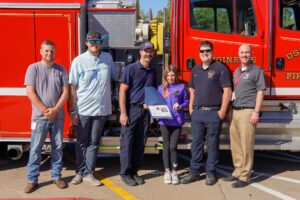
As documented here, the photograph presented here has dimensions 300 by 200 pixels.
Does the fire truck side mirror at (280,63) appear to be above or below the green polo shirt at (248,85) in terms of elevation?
above

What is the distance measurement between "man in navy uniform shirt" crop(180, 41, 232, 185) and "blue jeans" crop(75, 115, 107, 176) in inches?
50.0

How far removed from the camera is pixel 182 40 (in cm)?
595

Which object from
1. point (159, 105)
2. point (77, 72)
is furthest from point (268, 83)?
point (77, 72)

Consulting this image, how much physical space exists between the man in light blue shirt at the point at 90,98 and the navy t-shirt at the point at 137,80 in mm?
283

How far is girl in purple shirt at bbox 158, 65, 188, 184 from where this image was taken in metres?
5.47

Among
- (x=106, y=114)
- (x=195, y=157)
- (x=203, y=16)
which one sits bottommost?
(x=195, y=157)

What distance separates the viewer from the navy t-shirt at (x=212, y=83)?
17.6 feet

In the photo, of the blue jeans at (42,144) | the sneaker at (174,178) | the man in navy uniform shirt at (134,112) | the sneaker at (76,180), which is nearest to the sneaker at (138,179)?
the man in navy uniform shirt at (134,112)

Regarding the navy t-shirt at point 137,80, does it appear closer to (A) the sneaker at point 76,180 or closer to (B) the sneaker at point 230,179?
(A) the sneaker at point 76,180

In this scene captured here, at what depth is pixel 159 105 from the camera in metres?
5.35

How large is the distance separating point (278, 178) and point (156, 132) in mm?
1892

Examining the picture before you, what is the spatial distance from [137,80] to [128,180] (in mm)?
1362

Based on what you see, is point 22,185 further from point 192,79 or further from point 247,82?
point 247,82

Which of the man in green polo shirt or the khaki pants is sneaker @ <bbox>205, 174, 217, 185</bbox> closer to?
the man in green polo shirt
